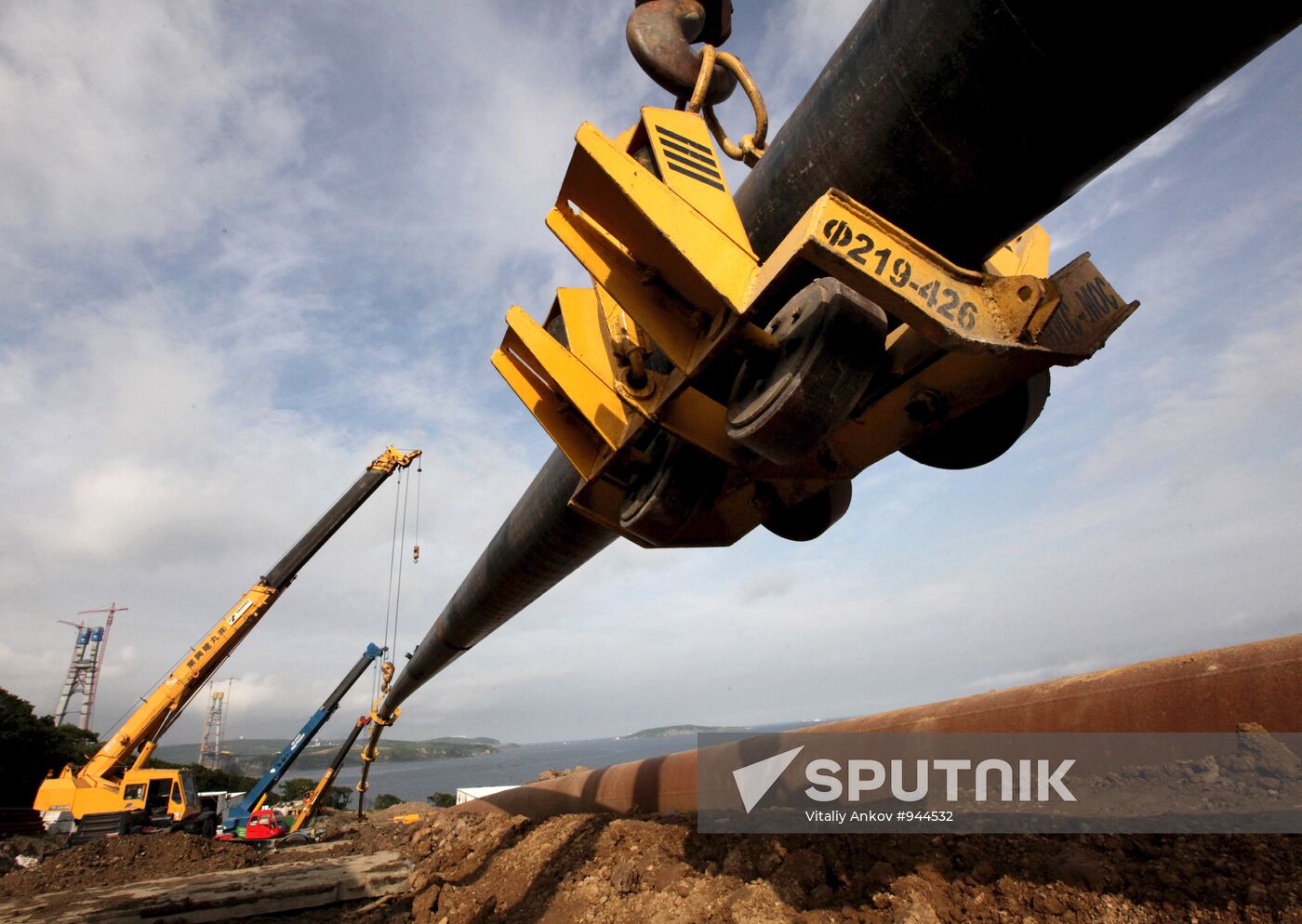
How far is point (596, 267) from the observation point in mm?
2504

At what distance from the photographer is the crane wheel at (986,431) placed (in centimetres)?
244

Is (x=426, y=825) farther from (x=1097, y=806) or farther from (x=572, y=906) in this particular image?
(x=1097, y=806)

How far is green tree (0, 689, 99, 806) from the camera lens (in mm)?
28167

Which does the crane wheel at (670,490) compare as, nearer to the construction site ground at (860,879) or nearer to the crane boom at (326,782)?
the construction site ground at (860,879)

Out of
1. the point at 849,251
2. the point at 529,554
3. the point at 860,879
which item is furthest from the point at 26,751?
the point at 849,251

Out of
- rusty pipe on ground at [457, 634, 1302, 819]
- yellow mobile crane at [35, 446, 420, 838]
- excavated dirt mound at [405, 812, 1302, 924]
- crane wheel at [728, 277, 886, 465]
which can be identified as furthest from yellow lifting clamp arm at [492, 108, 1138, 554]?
yellow mobile crane at [35, 446, 420, 838]

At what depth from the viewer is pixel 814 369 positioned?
1.84 metres

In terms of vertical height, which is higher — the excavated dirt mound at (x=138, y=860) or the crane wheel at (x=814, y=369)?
the crane wheel at (x=814, y=369)

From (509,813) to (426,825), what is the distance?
4991mm

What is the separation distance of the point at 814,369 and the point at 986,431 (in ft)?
3.60

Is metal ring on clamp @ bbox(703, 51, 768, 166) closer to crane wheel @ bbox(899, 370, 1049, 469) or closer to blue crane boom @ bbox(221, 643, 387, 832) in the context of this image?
crane wheel @ bbox(899, 370, 1049, 469)

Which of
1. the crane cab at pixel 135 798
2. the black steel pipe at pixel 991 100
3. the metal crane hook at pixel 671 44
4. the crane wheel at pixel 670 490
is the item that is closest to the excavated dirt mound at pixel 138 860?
the crane cab at pixel 135 798

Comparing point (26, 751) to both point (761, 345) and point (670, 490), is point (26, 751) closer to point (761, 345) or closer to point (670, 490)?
point (670, 490)

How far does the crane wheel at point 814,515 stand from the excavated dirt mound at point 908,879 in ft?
5.59
